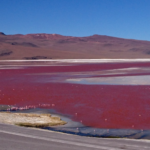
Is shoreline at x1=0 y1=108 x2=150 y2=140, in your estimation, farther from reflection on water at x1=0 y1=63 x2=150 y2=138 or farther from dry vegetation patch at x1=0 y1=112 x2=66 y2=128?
dry vegetation patch at x1=0 y1=112 x2=66 y2=128

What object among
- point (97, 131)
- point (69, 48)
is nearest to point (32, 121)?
point (97, 131)

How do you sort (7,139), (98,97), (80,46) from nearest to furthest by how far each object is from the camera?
(7,139)
(98,97)
(80,46)

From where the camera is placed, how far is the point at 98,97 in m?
15.7

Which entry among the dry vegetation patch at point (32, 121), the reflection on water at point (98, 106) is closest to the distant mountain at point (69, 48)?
the reflection on water at point (98, 106)

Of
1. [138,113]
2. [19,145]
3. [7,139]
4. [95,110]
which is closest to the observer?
[19,145]

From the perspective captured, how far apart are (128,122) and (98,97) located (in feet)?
18.7

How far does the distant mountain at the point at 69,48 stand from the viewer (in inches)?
3871

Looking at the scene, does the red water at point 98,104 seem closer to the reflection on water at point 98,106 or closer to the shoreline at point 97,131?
the reflection on water at point 98,106

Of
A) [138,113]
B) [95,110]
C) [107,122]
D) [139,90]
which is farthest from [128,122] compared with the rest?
[139,90]

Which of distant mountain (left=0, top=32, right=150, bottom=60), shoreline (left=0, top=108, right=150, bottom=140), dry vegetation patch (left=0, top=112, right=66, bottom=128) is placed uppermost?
distant mountain (left=0, top=32, right=150, bottom=60)

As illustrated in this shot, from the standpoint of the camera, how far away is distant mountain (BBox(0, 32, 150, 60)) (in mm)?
98312

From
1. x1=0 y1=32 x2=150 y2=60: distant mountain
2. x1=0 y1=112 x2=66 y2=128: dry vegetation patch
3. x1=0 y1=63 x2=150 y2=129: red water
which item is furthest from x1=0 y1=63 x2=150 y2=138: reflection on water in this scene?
x1=0 y1=32 x2=150 y2=60: distant mountain

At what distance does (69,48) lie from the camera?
146 meters

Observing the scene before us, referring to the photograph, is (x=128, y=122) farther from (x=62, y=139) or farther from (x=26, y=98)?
(x=26, y=98)
